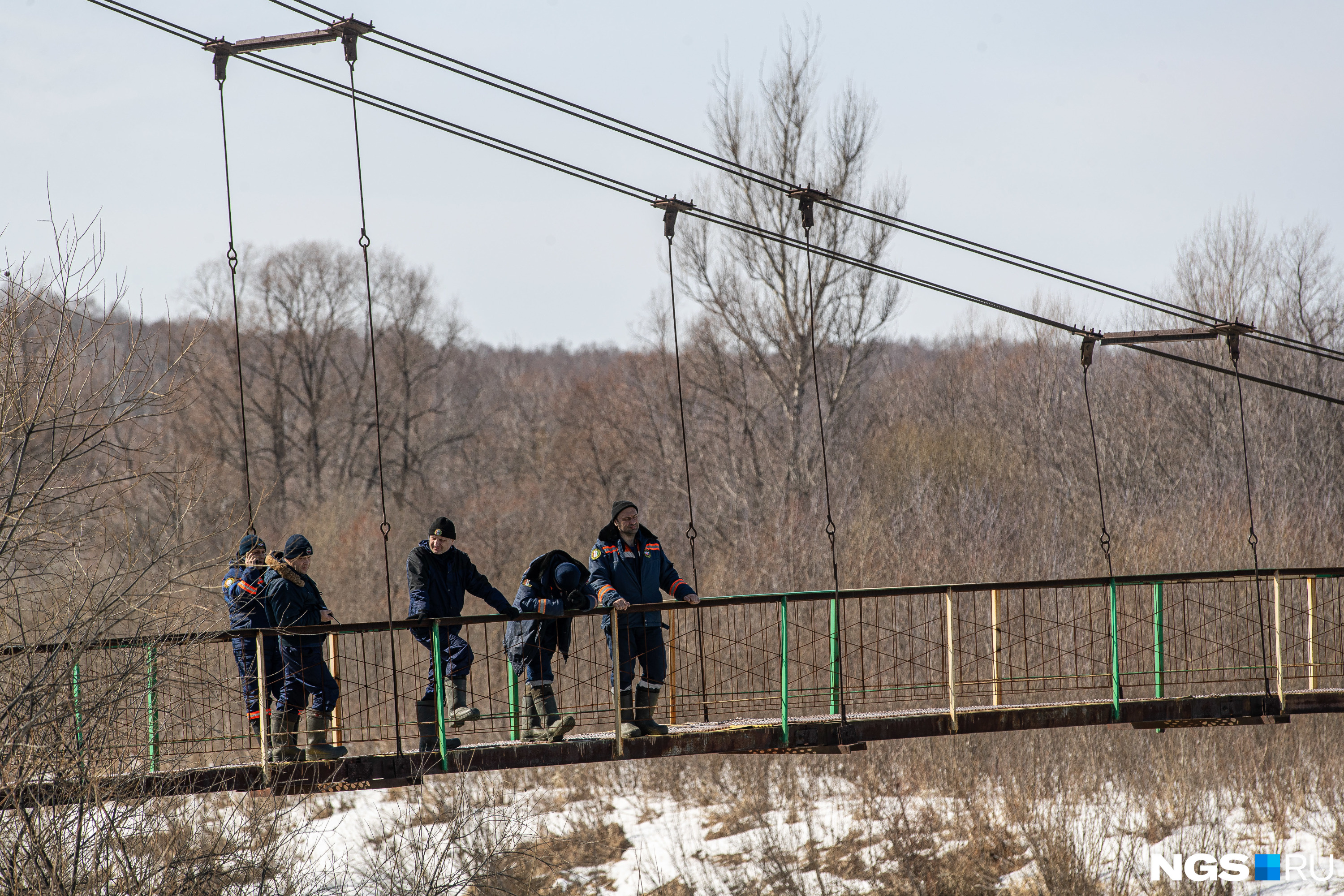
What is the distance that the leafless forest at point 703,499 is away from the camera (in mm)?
10086

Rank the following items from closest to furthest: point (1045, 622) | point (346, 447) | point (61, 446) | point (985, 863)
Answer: point (61, 446), point (985, 863), point (1045, 622), point (346, 447)

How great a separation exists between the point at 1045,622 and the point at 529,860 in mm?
9133

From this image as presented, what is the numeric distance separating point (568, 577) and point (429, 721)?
133cm

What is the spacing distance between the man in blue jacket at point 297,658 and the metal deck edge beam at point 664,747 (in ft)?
0.57

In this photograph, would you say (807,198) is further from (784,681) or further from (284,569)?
(284,569)

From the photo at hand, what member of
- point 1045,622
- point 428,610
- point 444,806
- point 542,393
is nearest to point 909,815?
point 1045,622

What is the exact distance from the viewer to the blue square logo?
16.9 meters

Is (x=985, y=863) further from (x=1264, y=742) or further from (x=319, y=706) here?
(x=319, y=706)

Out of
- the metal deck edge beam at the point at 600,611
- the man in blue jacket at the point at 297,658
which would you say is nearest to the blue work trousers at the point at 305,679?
the man in blue jacket at the point at 297,658

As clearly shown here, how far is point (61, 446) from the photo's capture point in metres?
10.2

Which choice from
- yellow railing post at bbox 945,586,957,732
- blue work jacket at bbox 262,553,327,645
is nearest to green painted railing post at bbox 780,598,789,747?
yellow railing post at bbox 945,586,957,732

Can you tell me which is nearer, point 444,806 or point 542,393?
point 444,806

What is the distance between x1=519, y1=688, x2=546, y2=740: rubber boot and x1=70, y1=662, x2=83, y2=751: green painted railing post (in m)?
2.96

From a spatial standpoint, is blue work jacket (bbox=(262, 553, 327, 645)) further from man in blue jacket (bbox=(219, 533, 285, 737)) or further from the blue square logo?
the blue square logo
